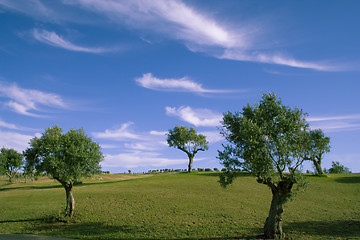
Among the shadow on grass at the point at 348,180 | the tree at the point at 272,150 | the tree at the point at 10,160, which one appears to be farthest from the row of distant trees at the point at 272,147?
the tree at the point at 10,160

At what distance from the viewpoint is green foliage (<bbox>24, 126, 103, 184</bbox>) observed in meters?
34.3

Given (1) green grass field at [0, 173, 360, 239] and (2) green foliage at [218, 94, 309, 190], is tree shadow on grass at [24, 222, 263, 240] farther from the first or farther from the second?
(2) green foliage at [218, 94, 309, 190]

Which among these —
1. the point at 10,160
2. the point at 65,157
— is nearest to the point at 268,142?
the point at 65,157

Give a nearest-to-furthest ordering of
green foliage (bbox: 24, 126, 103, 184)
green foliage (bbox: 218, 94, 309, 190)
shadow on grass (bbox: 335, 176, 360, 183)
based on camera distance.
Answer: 1. green foliage (bbox: 218, 94, 309, 190)
2. green foliage (bbox: 24, 126, 103, 184)
3. shadow on grass (bbox: 335, 176, 360, 183)

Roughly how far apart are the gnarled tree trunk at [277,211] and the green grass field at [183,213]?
172cm

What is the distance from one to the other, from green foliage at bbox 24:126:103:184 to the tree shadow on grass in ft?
20.0

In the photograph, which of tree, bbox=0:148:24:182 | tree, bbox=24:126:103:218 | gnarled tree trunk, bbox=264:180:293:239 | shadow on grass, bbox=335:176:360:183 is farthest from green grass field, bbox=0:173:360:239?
tree, bbox=0:148:24:182

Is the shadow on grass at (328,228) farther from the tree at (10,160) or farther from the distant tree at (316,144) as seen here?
the tree at (10,160)

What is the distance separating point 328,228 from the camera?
29781 millimetres

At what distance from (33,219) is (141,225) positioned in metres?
16.5

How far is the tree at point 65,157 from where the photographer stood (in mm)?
34362

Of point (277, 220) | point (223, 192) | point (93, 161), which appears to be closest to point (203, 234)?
point (277, 220)

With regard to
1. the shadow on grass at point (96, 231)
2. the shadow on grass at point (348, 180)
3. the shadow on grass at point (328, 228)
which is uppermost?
the shadow on grass at point (348, 180)

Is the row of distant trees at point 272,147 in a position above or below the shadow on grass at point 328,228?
above
